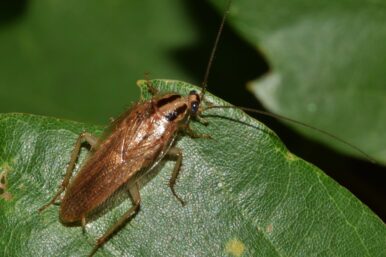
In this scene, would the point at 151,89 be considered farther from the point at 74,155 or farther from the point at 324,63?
the point at 324,63

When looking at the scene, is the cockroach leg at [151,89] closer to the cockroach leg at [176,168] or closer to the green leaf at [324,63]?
the cockroach leg at [176,168]

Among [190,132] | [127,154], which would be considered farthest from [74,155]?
[190,132]

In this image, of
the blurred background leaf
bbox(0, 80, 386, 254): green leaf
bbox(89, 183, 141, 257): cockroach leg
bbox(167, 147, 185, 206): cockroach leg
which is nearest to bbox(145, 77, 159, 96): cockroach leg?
bbox(0, 80, 386, 254): green leaf

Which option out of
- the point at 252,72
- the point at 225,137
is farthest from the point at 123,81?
the point at 225,137

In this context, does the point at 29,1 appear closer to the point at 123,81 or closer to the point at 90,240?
the point at 123,81

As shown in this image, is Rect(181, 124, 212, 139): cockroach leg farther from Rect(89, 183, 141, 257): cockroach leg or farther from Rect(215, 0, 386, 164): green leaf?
Rect(215, 0, 386, 164): green leaf
